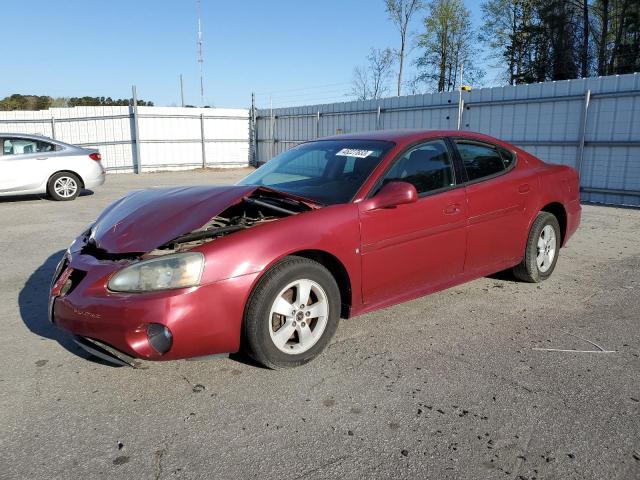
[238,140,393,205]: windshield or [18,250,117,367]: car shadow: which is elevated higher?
[238,140,393,205]: windshield

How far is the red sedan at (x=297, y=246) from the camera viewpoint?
113 inches

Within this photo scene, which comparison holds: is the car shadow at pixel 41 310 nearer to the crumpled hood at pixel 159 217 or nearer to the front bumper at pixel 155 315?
the front bumper at pixel 155 315

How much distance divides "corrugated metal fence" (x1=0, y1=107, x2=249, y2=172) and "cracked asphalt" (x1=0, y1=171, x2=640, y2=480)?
17.6 meters

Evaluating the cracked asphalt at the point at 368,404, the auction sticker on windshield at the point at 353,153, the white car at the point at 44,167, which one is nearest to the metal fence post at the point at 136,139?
the white car at the point at 44,167

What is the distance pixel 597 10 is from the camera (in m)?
31.8

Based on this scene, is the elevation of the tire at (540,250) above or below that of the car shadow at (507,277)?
above

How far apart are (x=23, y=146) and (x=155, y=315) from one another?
10.1 meters

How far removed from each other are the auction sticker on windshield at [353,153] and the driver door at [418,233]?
269 millimetres

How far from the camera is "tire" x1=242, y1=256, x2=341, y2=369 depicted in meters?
3.03

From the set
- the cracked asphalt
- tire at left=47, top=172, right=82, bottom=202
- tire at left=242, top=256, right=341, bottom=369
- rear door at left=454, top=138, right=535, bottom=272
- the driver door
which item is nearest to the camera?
the cracked asphalt

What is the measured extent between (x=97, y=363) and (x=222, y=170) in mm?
19686

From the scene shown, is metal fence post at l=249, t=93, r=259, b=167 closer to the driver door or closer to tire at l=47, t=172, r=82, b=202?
tire at l=47, t=172, r=82, b=202

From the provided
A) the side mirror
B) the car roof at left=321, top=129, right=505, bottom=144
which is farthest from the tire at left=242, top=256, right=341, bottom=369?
the car roof at left=321, top=129, right=505, bottom=144

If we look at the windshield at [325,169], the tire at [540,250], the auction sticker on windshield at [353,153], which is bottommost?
the tire at [540,250]
